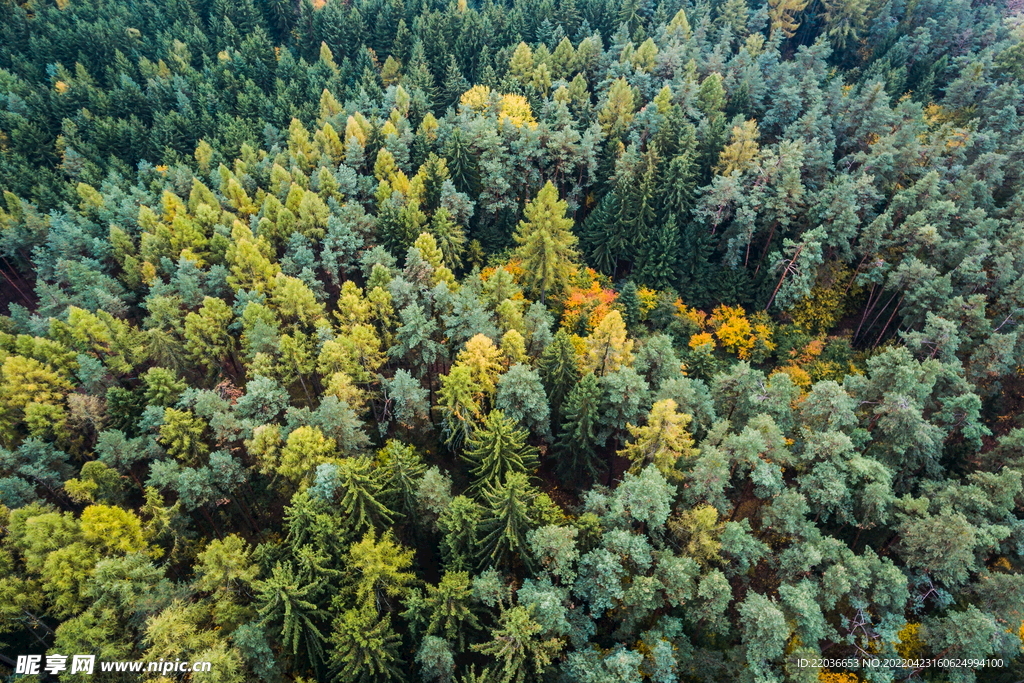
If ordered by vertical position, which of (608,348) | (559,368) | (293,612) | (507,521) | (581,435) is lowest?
(581,435)

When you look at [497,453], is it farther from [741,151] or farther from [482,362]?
[741,151]

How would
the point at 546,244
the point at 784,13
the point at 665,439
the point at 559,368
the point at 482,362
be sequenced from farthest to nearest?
1. the point at 784,13
2. the point at 546,244
3. the point at 559,368
4. the point at 482,362
5. the point at 665,439

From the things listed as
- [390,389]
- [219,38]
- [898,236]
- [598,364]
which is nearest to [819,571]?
[598,364]

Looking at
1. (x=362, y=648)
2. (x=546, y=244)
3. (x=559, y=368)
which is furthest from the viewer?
(x=546, y=244)

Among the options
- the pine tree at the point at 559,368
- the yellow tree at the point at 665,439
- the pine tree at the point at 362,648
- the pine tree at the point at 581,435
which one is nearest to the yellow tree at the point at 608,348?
the pine tree at the point at 559,368

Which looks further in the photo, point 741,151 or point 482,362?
point 741,151

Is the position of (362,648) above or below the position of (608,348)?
below

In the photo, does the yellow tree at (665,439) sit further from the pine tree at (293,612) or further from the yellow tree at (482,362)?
the pine tree at (293,612)

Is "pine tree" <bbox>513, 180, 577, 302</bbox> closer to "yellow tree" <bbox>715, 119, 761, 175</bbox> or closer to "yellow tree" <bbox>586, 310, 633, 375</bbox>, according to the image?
"yellow tree" <bbox>586, 310, 633, 375</bbox>

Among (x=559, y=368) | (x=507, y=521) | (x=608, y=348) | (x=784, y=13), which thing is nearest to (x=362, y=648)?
(x=507, y=521)

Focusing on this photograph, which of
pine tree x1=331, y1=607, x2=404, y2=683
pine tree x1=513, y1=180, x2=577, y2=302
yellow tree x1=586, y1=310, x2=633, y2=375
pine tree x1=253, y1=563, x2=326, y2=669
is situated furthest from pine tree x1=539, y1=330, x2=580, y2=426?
pine tree x1=253, y1=563, x2=326, y2=669
